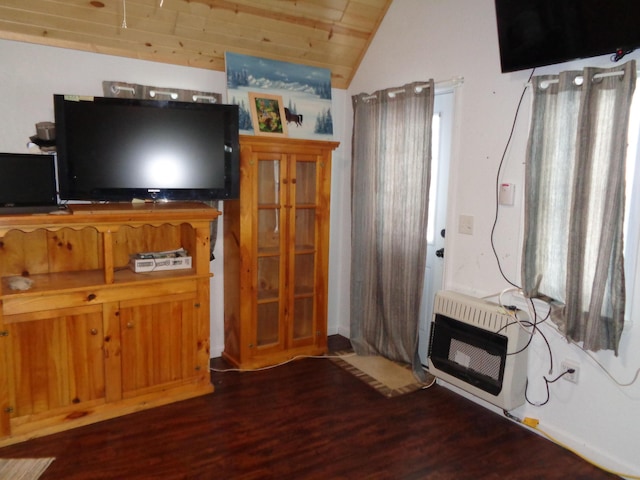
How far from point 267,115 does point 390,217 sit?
45.5 inches

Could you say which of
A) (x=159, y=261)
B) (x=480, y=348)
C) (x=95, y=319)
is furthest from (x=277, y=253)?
(x=480, y=348)

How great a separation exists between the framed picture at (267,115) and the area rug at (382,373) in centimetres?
Result: 176

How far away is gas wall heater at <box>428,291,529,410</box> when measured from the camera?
252 centimetres

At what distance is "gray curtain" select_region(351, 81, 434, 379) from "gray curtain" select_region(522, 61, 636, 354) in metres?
0.75

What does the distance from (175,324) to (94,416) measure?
653 mm

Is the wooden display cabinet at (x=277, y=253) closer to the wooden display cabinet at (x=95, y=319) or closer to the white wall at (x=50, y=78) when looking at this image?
the wooden display cabinet at (x=95, y=319)

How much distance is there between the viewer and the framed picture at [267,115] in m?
3.26

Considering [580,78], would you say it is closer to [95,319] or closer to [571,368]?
[571,368]

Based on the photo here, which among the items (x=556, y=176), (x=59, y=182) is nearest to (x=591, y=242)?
(x=556, y=176)

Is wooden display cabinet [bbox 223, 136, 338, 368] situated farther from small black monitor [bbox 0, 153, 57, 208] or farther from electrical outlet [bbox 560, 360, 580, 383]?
electrical outlet [bbox 560, 360, 580, 383]

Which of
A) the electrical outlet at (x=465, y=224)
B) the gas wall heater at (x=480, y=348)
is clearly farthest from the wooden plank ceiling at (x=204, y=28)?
the gas wall heater at (x=480, y=348)

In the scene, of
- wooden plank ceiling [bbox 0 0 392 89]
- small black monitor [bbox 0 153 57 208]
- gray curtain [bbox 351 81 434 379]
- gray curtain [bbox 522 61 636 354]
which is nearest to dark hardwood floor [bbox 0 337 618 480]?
gray curtain [bbox 351 81 434 379]

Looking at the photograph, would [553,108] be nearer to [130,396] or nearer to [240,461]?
[240,461]

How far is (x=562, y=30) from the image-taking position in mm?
2158
